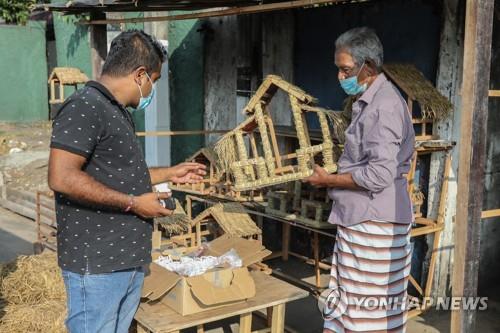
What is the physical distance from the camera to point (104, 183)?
248 cm

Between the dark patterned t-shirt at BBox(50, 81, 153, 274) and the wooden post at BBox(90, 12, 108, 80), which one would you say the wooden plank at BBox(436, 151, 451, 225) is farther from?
the wooden post at BBox(90, 12, 108, 80)

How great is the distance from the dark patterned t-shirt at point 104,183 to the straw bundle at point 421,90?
2.57m

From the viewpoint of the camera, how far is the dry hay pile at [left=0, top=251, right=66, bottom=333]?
4.24 m

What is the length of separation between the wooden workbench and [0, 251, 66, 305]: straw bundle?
1.69 meters

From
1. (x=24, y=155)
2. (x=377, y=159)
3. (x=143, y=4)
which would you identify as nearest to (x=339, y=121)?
(x=377, y=159)

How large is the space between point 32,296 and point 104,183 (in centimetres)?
282

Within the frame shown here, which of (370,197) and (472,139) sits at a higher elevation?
(472,139)

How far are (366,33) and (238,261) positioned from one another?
1718 millimetres

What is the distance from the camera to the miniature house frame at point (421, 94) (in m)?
4.45

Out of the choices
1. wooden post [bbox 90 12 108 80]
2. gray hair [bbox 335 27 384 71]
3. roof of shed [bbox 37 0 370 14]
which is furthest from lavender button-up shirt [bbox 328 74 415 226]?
wooden post [bbox 90 12 108 80]

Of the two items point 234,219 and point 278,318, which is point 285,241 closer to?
point 234,219

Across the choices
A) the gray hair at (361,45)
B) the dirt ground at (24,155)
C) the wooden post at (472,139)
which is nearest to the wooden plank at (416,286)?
the wooden post at (472,139)

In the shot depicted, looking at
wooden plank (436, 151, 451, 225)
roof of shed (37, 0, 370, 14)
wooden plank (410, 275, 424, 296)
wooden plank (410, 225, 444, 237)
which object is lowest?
wooden plank (410, 275, 424, 296)

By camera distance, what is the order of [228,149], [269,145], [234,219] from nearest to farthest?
1. [269,145]
2. [228,149]
3. [234,219]
